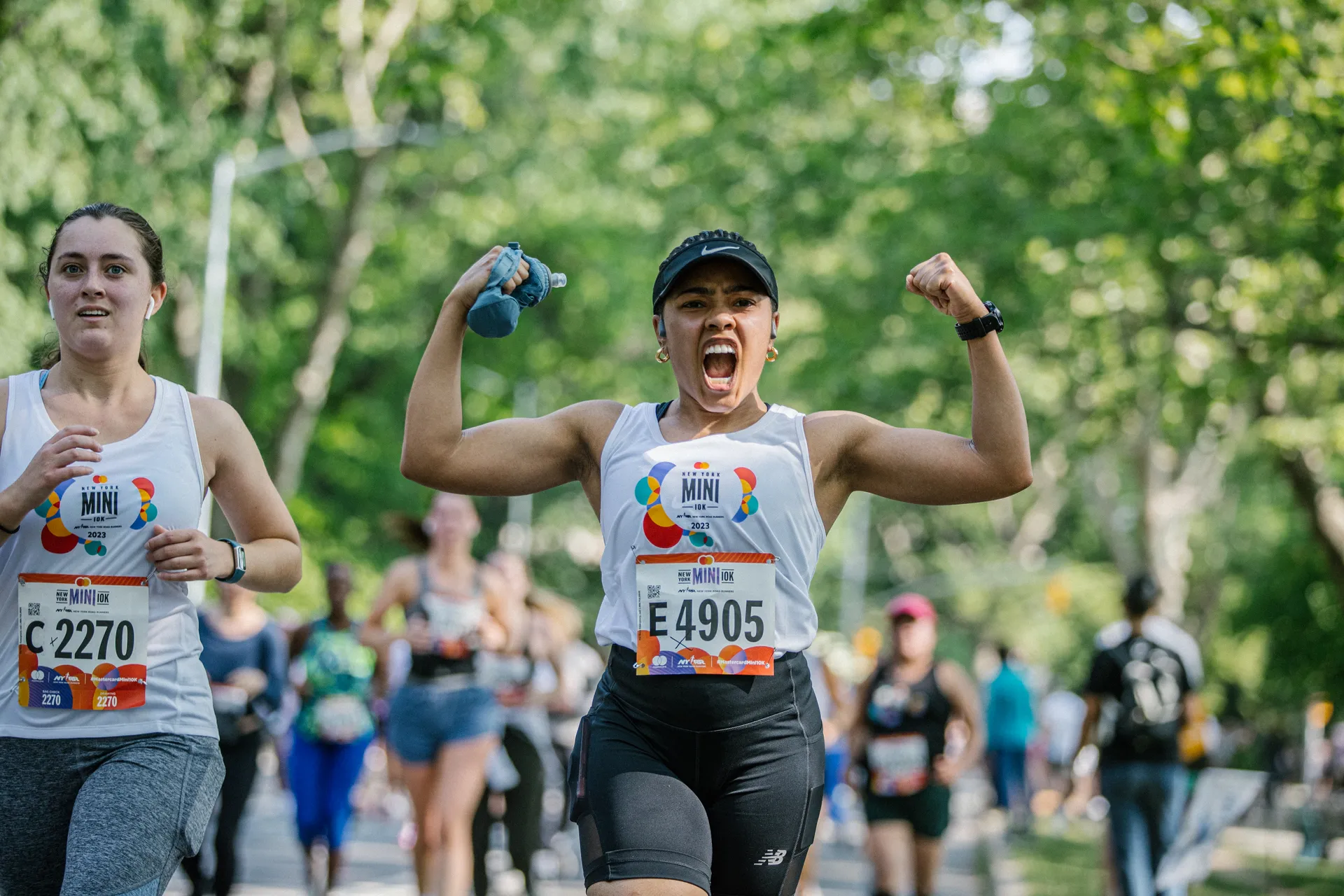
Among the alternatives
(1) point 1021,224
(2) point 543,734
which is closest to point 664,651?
(2) point 543,734

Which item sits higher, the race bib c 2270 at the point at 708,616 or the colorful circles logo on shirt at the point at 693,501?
the colorful circles logo on shirt at the point at 693,501

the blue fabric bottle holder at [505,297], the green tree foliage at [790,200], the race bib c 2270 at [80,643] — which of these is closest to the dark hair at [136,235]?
the race bib c 2270 at [80,643]

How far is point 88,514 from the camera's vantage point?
4074mm

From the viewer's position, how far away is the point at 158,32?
18766 mm

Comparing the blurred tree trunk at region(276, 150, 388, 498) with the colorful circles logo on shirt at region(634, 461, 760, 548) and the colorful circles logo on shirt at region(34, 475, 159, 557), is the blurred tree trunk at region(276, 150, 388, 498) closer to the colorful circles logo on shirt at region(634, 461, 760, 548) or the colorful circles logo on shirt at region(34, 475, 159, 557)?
the colorful circles logo on shirt at region(34, 475, 159, 557)

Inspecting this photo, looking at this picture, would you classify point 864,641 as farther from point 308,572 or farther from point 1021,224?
point 1021,224

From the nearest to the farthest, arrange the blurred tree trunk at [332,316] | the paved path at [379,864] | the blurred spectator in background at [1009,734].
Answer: the paved path at [379,864]
the blurred spectator in background at [1009,734]
the blurred tree trunk at [332,316]

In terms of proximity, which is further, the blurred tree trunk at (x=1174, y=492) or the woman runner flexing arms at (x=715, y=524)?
the blurred tree trunk at (x=1174, y=492)

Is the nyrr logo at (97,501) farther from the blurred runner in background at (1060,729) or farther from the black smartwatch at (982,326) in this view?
the blurred runner in background at (1060,729)

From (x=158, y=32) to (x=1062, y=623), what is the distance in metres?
48.3

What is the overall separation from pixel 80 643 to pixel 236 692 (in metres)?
5.70

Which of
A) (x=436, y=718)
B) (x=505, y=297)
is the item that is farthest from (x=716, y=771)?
(x=436, y=718)

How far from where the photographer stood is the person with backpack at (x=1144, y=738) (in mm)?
9281

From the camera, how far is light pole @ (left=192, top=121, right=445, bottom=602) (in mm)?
20750
